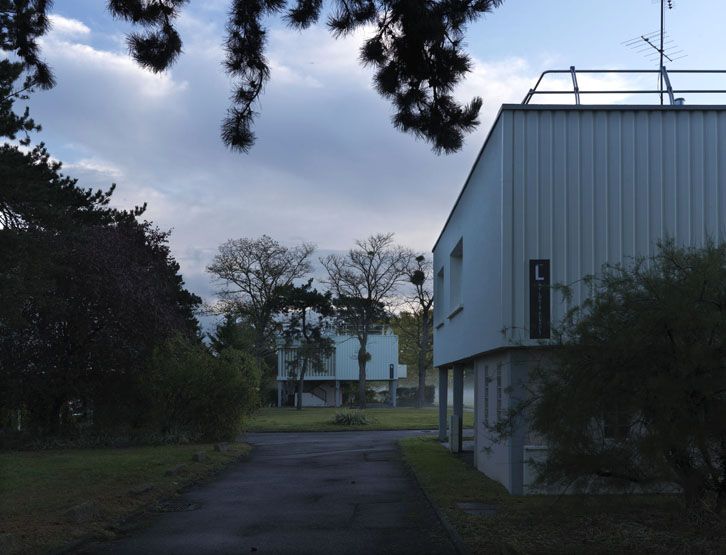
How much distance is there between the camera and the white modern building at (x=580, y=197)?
1341 cm

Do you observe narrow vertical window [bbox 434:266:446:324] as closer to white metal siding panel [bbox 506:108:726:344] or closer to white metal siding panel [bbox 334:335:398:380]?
white metal siding panel [bbox 506:108:726:344]

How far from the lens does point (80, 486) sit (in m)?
14.5

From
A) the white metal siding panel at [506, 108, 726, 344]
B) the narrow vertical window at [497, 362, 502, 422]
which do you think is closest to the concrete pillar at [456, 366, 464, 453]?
the narrow vertical window at [497, 362, 502, 422]

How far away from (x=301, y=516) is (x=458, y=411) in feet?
38.7

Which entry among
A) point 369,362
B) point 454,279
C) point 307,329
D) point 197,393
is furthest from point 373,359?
point 454,279

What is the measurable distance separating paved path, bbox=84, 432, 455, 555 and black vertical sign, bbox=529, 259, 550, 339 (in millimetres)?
3180

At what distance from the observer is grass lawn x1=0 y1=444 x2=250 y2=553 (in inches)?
396

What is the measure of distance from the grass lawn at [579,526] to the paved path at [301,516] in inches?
17.9

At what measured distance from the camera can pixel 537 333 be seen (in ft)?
43.3

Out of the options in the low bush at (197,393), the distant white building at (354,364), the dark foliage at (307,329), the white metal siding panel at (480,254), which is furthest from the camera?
the distant white building at (354,364)

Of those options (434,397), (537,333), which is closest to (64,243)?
(537,333)

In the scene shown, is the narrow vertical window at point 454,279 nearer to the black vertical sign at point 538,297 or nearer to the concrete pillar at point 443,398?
the concrete pillar at point 443,398

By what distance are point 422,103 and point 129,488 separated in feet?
28.2

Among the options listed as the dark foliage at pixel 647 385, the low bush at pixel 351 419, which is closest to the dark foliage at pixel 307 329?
the low bush at pixel 351 419
